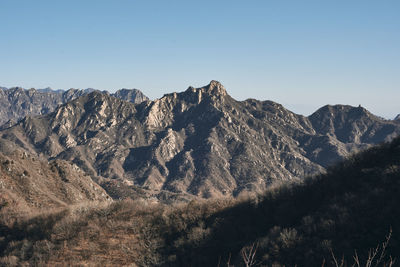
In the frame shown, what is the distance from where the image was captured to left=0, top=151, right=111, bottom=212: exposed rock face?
45125mm

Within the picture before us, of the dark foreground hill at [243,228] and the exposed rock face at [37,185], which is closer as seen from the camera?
the dark foreground hill at [243,228]

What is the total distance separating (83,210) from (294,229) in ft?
76.3

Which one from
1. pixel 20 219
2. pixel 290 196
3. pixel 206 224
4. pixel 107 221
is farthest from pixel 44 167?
pixel 290 196

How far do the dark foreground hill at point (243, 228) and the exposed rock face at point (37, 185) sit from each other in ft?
39.7

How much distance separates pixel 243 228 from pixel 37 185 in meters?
43.9

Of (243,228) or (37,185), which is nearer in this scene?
(243,228)

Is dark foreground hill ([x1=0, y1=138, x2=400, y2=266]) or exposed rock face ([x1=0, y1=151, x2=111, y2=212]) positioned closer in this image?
dark foreground hill ([x1=0, y1=138, x2=400, y2=266])

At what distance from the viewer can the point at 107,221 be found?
1242 inches

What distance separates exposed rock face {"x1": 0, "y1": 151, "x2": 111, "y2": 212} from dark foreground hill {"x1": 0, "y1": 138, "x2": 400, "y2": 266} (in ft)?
39.7

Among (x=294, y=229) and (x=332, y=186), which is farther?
(x=332, y=186)

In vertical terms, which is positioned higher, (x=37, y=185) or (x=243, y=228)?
(x=243, y=228)

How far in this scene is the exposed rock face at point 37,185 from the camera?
45.1 meters

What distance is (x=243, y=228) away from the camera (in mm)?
28328

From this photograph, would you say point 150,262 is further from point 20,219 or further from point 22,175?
point 22,175
